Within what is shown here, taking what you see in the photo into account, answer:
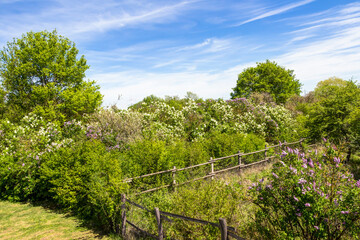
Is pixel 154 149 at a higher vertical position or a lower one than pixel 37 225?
higher

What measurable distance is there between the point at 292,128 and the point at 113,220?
18.9m

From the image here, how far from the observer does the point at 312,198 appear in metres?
4.34

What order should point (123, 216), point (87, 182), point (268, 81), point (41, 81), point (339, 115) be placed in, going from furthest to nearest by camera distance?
point (268, 81), point (41, 81), point (339, 115), point (87, 182), point (123, 216)

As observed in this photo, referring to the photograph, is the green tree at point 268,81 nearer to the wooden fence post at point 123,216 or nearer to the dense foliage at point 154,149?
the dense foliage at point 154,149

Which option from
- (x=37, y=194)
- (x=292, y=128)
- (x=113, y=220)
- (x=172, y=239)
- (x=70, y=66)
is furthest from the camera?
(x=70, y=66)

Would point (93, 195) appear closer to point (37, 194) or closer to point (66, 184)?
point (66, 184)

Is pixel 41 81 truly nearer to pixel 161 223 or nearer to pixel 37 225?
pixel 37 225

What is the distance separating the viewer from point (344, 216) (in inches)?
166

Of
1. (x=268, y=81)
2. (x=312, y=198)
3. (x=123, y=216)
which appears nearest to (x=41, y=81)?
(x=123, y=216)

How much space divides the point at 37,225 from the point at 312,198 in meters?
9.09

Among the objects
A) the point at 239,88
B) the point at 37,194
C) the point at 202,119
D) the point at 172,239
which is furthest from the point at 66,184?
the point at 239,88

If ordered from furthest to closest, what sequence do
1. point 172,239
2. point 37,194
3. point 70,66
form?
point 70,66 → point 37,194 → point 172,239

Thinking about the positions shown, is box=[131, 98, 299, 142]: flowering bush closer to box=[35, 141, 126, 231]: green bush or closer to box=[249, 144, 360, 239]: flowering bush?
box=[35, 141, 126, 231]: green bush

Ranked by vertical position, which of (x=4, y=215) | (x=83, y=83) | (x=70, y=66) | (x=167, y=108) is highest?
(x=70, y=66)
